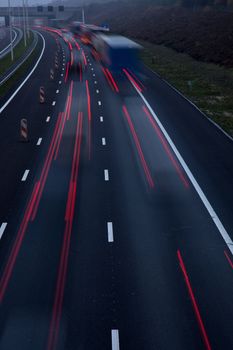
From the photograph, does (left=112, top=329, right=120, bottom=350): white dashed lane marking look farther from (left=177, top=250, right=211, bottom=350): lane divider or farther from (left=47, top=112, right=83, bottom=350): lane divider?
(left=177, top=250, right=211, bottom=350): lane divider

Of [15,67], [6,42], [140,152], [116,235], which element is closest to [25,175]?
[140,152]

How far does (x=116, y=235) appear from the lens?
15.9m

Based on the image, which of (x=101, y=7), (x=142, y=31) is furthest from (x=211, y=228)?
(x=101, y=7)

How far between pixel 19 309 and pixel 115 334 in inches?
109

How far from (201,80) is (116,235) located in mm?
35692

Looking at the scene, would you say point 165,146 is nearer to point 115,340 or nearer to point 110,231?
point 110,231

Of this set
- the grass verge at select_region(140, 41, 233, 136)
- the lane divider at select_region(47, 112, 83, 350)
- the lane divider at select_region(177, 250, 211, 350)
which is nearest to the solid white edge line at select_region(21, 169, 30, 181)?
the lane divider at select_region(47, 112, 83, 350)

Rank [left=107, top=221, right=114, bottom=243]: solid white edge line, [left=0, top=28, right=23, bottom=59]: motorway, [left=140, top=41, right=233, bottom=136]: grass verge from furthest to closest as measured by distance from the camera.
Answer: [left=0, top=28, right=23, bottom=59]: motorway → [left=140, top=41, right=233, bottom=136]: grass verge → [left=107, top=221, right=114, bottom=243]: solid white edge line

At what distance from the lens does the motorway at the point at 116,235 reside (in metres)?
11.4

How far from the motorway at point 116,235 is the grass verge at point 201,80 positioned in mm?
3448

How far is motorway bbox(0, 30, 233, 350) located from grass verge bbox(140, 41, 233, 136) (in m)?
3.45

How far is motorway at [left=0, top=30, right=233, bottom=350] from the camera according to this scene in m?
11.4

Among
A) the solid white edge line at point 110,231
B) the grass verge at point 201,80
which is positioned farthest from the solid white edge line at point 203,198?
the grass verge at point 201,80

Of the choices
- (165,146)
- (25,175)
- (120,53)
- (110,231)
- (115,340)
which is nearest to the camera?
(115,340)
